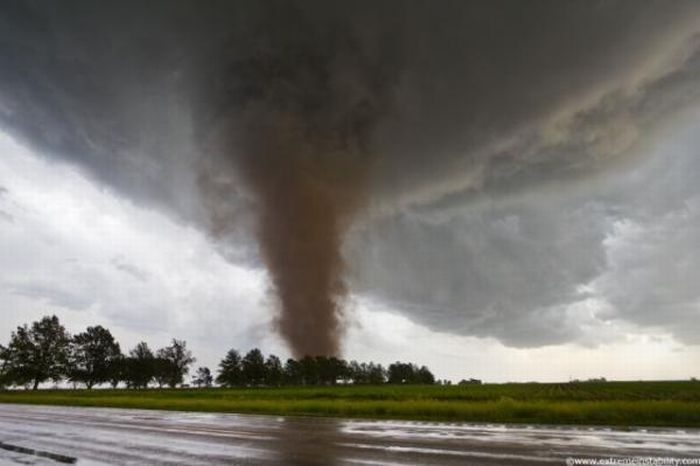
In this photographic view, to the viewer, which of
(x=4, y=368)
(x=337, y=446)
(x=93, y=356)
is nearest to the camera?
(x=337, y=446)

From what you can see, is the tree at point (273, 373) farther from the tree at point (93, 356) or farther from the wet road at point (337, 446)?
the wet road at point (337, 446)

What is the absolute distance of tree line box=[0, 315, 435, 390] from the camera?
11750 cm

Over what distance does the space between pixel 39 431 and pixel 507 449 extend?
19251mm

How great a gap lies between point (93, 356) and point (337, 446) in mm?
150203

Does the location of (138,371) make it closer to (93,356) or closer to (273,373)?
(93,356)

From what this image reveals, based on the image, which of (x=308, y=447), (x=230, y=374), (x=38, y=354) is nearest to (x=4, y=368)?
(x=38, y=354)

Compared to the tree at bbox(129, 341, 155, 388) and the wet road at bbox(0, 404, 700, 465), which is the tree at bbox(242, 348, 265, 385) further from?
the wet road at bbox(0, 404, 700, 465)

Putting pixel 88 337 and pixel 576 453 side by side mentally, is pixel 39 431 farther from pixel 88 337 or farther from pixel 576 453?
pixel 88 337

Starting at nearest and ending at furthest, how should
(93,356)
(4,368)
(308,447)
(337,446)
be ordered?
(308,447) < (337,446) < (4,368) < (93,356)

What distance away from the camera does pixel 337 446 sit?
51.0ft

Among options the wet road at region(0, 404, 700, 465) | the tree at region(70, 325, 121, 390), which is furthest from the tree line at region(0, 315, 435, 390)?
the wet road at region(0, 404, 700, 465)

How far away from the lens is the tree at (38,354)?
378 feet

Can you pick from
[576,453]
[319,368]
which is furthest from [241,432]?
[319,368]

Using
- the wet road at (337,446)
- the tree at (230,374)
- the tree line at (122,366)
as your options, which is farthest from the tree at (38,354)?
the wet road at (337,446)
